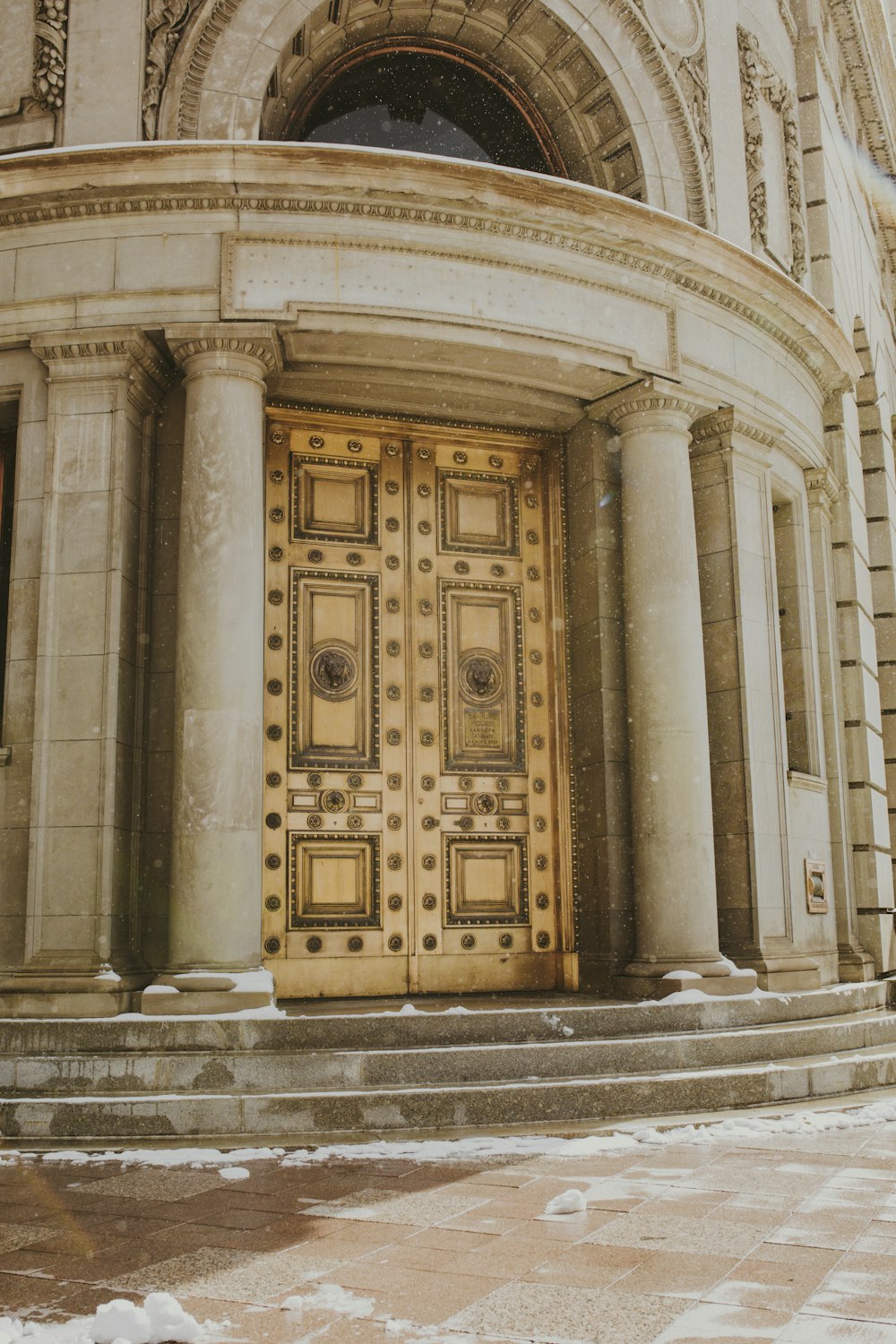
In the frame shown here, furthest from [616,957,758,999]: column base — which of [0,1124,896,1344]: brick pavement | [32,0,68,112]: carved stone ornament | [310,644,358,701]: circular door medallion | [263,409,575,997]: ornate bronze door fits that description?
[32,0,68,112]: carved stone ornament

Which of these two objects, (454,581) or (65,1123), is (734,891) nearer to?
(454,581)

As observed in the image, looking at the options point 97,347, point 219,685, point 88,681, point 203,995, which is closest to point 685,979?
point 203,995

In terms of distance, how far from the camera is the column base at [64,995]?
8.51 metres

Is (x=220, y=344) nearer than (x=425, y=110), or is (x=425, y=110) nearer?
(x=220, y=344)

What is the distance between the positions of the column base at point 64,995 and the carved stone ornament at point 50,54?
6.70 m

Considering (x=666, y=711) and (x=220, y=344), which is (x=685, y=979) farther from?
(x=220, y=344)

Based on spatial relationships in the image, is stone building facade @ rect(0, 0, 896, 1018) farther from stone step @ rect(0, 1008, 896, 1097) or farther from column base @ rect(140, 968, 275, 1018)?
stone step @ rect(0, 1008, 896, 1097)

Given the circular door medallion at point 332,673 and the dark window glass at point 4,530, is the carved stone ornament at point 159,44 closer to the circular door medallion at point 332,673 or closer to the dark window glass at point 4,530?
the dark window glass at point 4,530

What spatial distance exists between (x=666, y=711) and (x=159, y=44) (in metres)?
6.74

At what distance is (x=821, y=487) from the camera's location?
540 inches

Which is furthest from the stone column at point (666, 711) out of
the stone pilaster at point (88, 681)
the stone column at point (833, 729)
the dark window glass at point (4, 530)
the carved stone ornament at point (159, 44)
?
the dark window glass at point (4, 530)

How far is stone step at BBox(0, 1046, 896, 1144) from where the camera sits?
7.37 m

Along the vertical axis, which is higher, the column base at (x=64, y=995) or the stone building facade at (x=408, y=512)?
the stone building facade at (x=408, y=512)

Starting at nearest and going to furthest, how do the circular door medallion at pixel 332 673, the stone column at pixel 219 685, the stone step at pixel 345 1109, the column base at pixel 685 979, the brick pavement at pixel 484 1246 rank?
the brick pavement at pixel 484 1246 → the stone step at pixel 345 1109 → the stone column at pixel 219 685 → the column base at pixel 685 979 → the circular door medallion at pixel 332 673
